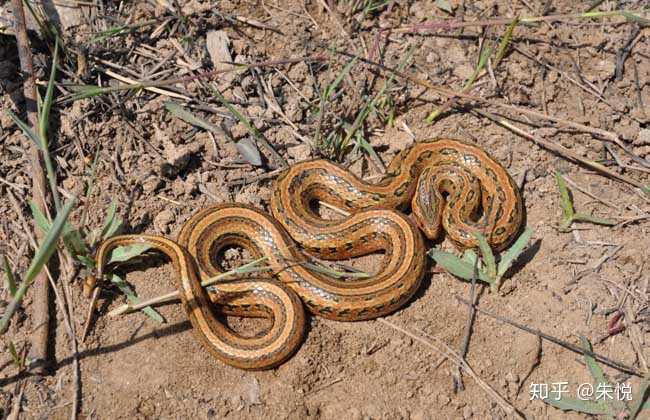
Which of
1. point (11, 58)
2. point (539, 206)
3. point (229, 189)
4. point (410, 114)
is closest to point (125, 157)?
point (229, 189)

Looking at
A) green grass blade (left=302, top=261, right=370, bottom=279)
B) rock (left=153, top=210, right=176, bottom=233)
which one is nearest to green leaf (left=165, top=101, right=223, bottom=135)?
rock (left=153, top=210, right=176, bottom=233)

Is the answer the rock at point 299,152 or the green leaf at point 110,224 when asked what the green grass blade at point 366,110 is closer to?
the rock at point 299,152

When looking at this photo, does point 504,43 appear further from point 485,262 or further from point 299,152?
point 299,152

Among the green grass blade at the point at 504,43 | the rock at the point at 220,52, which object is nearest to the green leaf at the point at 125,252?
the rock at the point at 220,52

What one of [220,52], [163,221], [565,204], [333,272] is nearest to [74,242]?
[163,221]

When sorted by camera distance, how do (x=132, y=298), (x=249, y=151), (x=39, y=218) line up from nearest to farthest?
1. (x=39, y=218)
2. (x=132, y=298)
3. (x=249, y=151)

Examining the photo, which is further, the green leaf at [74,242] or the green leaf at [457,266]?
the green leaf at [457,266]
